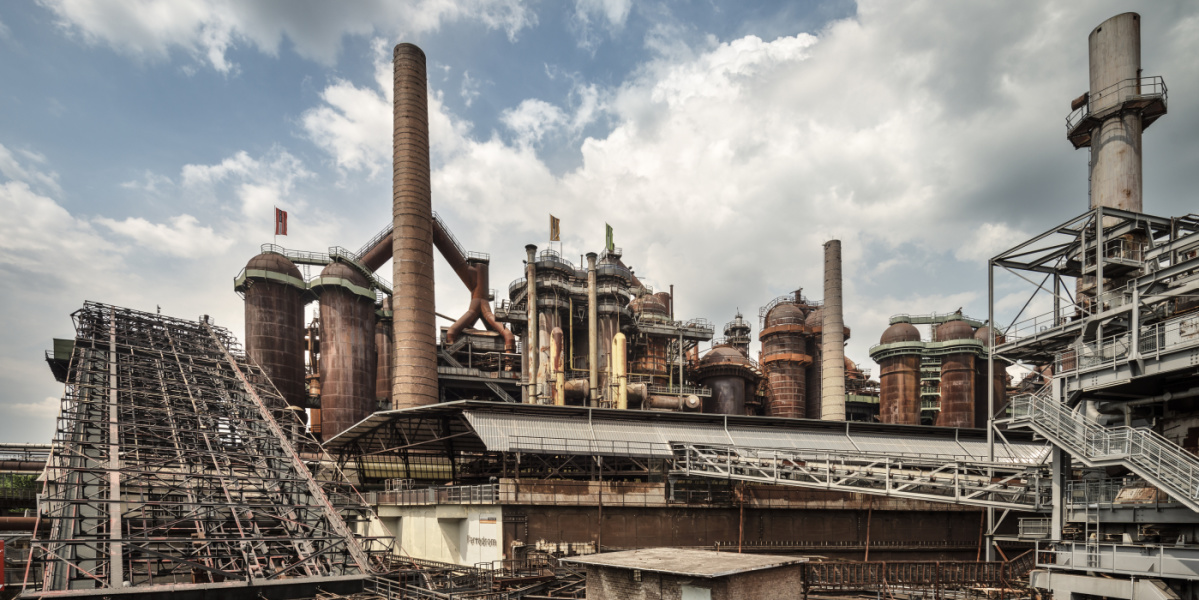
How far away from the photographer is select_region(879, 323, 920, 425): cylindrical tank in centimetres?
5994

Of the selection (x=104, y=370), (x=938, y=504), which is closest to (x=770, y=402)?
(x=938, y=504)

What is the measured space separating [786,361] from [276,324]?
1669 inches

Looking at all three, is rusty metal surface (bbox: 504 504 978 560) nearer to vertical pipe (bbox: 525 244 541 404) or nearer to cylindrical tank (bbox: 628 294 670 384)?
vertical pipe (bbox: 525 244 541 404)

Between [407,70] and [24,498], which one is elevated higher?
[407,70]

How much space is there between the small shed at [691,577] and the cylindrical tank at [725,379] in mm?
40433

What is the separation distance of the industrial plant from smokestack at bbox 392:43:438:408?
0.16 m

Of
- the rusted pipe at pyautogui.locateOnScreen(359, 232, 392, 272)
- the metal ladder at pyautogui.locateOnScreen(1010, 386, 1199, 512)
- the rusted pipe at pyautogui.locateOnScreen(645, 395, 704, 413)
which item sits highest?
the rusted pipe at pyautogui.locateOnScreen(359, 232, 392, 272)

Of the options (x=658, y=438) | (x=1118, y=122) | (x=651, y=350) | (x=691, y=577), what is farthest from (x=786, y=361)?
(x=691, y=577)

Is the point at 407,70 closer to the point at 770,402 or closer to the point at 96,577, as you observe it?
the point at 96,577

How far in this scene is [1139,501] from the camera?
20172 millimetres

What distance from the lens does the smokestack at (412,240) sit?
42.7 meters

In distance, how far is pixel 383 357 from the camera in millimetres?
52594

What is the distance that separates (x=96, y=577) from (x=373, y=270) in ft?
134

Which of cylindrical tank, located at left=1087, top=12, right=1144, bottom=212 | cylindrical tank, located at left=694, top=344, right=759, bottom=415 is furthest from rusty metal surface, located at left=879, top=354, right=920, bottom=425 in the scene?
cylindrical tank, located at left=1087, top=12, right=1144, bottom=212
